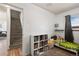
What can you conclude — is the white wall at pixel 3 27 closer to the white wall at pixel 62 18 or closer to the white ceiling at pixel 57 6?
the white ceiling at pixel 57 6

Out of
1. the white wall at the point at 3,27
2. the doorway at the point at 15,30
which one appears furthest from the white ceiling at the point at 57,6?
the white wall at the point at 3,27

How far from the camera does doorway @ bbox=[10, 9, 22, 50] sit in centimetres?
123

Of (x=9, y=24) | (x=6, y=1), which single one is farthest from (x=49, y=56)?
(x=6, y=1)

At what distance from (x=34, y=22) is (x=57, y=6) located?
0.47 m

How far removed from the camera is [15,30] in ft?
4.11

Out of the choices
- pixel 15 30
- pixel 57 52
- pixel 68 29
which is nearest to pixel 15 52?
pixel 15 30

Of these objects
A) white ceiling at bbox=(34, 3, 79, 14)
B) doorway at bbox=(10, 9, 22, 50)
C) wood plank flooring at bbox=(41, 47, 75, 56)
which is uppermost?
white ceiling at bbox=(34, 3, 79, 14)

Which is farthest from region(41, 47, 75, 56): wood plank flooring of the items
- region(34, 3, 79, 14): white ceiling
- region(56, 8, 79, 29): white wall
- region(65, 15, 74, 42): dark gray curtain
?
region(34, 3, 79, 14): white ceiling

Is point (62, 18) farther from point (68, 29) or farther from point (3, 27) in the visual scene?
Answer: point (3, 27)

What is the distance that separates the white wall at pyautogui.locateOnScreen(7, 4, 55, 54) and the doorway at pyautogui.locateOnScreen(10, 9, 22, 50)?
8 centimetres

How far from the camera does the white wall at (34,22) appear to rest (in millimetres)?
1282

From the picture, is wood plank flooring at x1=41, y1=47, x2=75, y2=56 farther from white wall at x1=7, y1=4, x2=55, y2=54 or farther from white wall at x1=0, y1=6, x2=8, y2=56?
white wall at x1=0, y1=6, x2=8, y2=56

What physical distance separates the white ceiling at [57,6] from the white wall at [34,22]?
0.23ft

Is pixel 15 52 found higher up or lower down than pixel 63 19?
lower down
